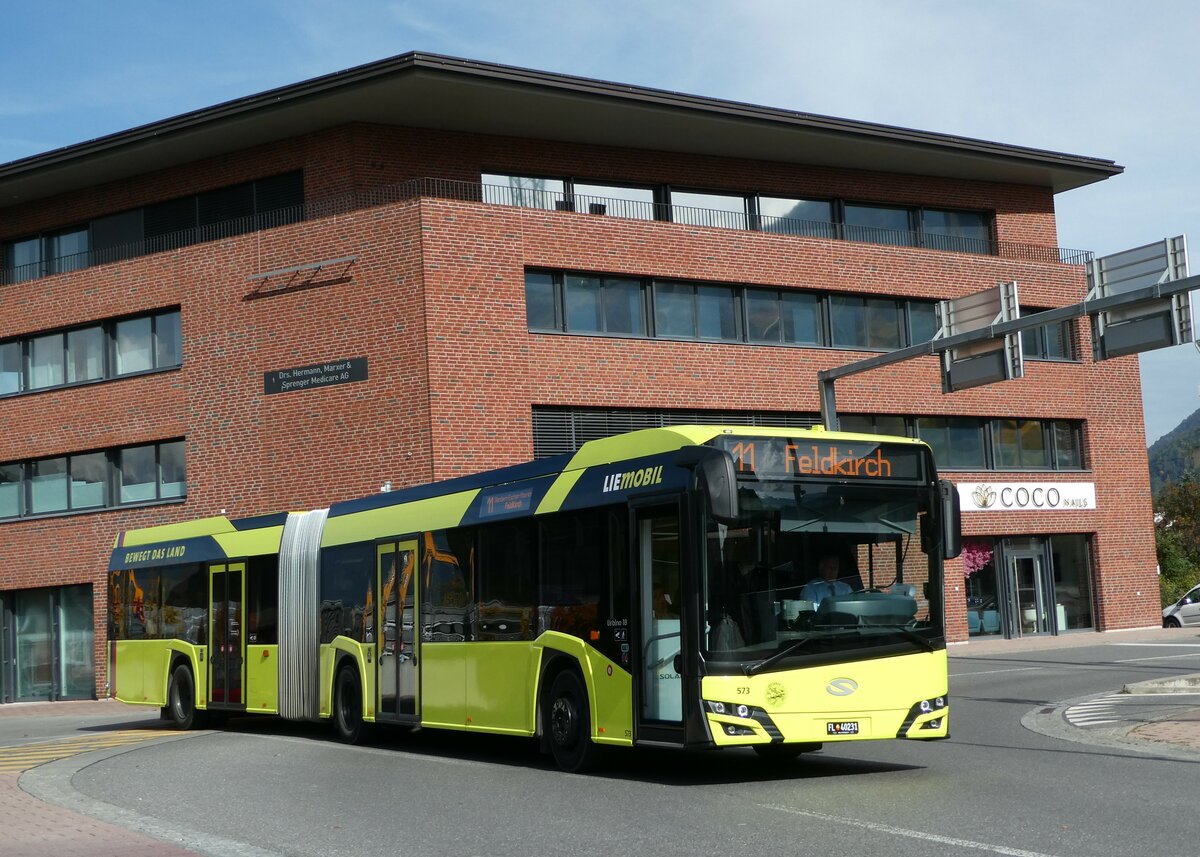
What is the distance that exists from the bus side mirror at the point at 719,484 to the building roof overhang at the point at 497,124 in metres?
21.0

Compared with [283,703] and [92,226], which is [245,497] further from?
[283,703]

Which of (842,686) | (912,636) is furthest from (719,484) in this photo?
(912,636)

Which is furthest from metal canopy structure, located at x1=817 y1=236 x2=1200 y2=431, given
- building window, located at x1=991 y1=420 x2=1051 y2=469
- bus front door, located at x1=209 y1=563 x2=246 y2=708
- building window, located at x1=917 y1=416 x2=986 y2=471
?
building window, located at x1=991 y1=420 x2=1051 y2=469

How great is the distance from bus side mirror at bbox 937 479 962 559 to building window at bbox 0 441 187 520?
82.6 feet

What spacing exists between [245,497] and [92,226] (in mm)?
9449

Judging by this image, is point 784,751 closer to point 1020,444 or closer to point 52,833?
point 52,833

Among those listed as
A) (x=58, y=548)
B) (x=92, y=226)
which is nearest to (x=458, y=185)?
(x=92, y=226)

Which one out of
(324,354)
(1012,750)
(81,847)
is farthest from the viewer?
(324,354)

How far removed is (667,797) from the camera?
11023 millimetres

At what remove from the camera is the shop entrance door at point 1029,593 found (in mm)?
39125

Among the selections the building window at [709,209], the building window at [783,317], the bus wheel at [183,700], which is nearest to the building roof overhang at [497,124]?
the building window at [709,209]

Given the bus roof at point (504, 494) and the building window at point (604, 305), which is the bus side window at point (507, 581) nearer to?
the bus roof at point (504, 494)

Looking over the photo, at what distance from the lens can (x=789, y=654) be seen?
11.4m

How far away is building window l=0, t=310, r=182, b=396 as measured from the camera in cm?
3503
